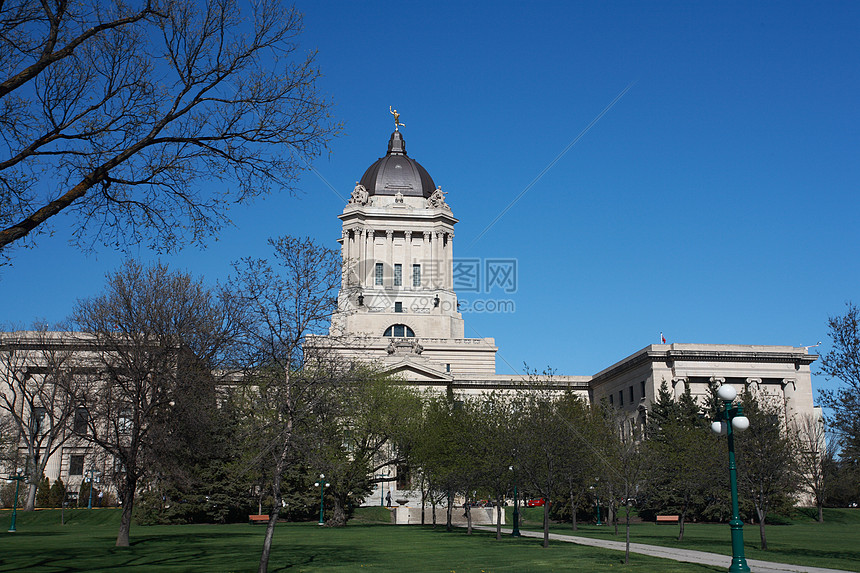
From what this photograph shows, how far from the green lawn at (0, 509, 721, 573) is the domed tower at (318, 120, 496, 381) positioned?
41275 millimetres

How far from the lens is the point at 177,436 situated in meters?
35.6

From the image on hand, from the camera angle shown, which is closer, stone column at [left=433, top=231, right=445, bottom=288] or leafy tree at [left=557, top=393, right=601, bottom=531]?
leafy tree at [left=557, top=393, right=601, bottom=531]

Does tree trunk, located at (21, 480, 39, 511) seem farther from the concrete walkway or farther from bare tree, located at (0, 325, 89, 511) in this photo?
the concrete walkway

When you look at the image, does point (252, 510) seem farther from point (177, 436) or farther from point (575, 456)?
point (575, 456)

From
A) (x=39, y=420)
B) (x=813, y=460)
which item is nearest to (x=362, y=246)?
(x=39, y=420)

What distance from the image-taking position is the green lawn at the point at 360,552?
2288 cm

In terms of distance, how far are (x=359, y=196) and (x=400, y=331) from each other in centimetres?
1750

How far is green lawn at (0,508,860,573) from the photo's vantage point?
22875 millimetres

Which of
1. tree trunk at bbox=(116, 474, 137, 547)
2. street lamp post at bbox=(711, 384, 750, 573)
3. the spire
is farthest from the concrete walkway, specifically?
the spire

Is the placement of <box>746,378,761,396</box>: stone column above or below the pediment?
below

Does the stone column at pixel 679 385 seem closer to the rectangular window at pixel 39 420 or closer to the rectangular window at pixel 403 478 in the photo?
the rectangular window at pixel 403 478

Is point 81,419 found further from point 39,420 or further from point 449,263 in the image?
point 449,263

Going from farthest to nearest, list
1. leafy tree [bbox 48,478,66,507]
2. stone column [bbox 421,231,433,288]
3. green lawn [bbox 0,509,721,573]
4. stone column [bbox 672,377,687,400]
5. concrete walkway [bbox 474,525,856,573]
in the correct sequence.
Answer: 1. stone column [bbox 421,231,433,288]
2. stone column [bbox 672,377,687,400]
3. leafy tree [bbox 48,478,66,507]
4. green lawn [bbox 0,509,721,573]
5. concrete walkway [bbox 474,525,856,573]

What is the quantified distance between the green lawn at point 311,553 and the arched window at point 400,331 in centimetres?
4268
